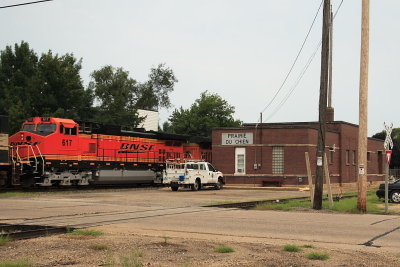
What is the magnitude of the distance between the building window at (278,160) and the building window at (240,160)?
2593mm

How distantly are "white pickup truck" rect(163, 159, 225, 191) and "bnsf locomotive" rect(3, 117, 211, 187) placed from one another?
3866 mm

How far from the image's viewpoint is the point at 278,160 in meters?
41.2

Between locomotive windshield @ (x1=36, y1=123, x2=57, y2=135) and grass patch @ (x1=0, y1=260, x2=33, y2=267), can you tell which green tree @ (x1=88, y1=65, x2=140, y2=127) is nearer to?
locomotive windshield @ (x1=36, y1=123, x2=57, y2=135)

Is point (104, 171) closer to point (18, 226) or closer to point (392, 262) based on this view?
point (18, 226)

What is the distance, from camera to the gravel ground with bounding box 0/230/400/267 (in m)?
8.50

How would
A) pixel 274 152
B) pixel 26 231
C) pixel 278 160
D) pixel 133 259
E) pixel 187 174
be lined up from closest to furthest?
1. pixel 133 259
2. pixel 26 231
3. pixel 187 174
4. pixel 278 160
5. pixel 274 152

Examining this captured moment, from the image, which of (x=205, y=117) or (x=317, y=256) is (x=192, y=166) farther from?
(x=205, y=117)

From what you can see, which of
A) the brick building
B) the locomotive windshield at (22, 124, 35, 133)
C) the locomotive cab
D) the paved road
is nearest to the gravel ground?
the paved road

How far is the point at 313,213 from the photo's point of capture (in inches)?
746

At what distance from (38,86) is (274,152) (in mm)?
30552

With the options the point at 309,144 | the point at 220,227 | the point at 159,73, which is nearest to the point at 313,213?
the point at 220,227

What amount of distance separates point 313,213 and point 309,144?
71.8 feet

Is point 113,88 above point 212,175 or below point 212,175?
above

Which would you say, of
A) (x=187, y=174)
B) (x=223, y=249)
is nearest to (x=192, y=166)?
(x=187, y=174)
